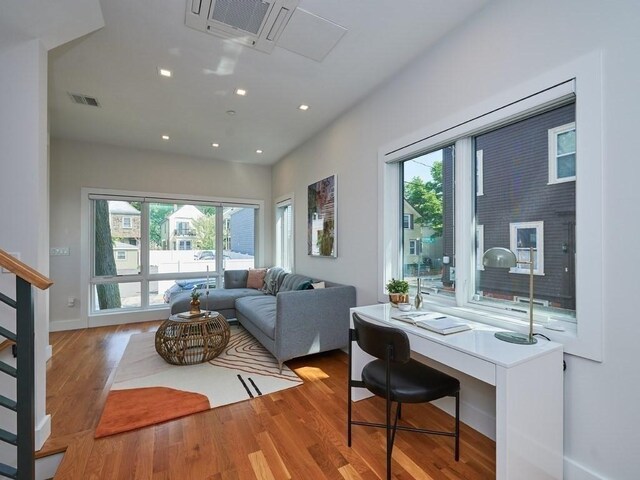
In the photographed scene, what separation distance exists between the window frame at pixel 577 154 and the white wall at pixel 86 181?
3805mm

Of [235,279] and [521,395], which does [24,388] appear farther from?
[235,279]

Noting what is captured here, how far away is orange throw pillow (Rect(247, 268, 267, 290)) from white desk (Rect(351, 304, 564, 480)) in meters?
3.81

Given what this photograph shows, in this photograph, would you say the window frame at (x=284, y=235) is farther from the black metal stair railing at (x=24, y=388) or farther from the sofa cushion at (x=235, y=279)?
the black metal stair railing at (x=24, y=388)

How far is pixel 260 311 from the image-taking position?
3.37 meters

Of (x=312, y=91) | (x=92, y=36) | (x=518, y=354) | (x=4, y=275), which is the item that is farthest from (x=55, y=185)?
(x=518, y=354)

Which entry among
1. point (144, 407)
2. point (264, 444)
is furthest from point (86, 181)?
point (264, 444)

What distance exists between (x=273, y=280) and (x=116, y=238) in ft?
8.47

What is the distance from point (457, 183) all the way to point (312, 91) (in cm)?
174

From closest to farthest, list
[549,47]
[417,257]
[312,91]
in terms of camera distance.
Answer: [549,47]
[417,257]
[312,91]

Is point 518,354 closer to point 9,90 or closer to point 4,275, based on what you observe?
point 4,275

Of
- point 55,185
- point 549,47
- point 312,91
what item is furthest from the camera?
point 55,185

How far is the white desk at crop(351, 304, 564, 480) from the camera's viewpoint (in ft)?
4.19

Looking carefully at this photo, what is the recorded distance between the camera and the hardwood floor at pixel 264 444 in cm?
161

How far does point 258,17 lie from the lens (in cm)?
A: 195
